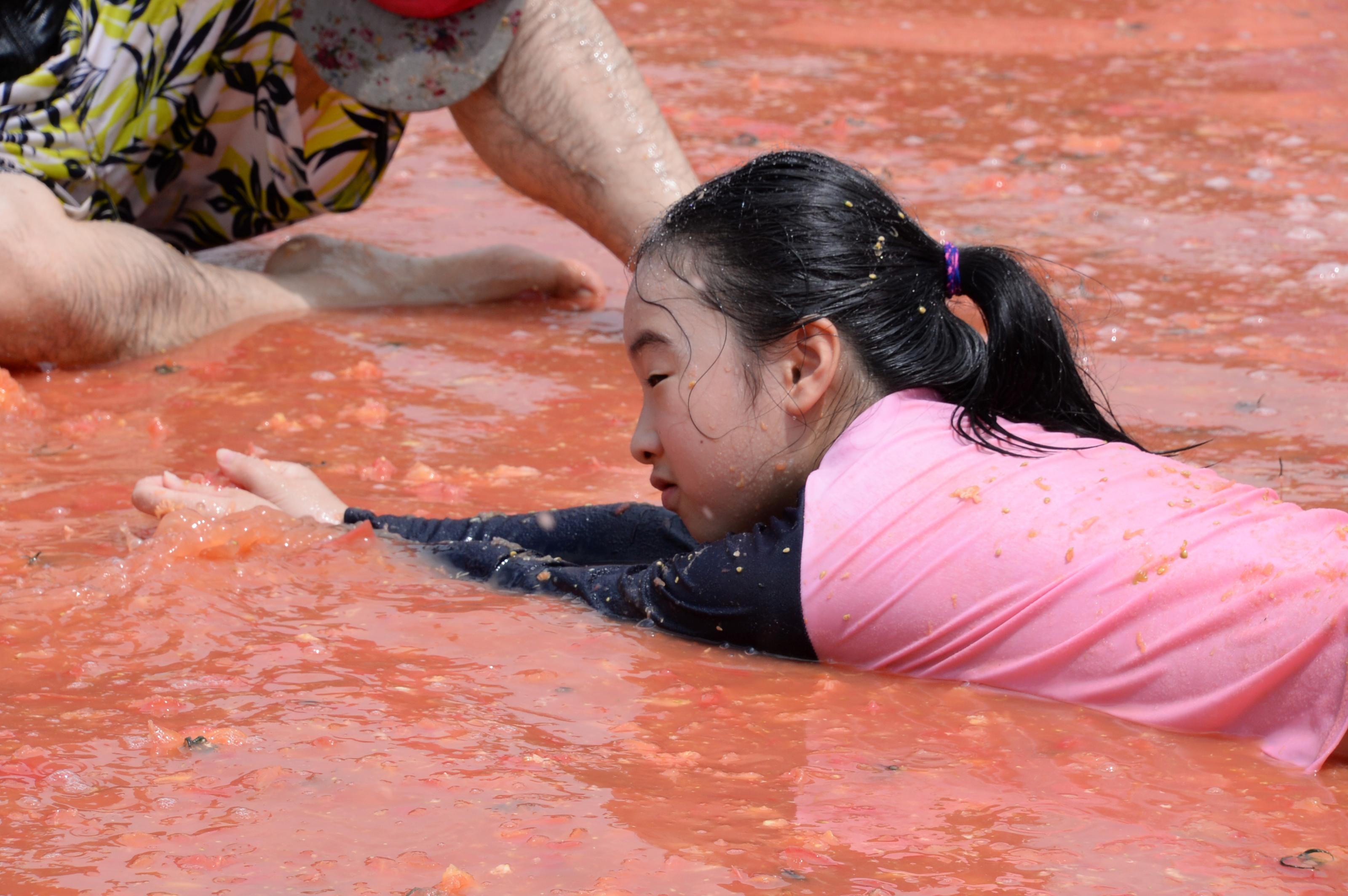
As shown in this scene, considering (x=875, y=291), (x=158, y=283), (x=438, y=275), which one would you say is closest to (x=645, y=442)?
(x=875, y=291)

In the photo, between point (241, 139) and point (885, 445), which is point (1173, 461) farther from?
point (241, 139)

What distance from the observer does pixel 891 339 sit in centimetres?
204

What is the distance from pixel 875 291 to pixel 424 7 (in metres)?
1.53

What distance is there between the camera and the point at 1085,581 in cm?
178

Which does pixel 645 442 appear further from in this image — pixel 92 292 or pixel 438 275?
pixel 438 275

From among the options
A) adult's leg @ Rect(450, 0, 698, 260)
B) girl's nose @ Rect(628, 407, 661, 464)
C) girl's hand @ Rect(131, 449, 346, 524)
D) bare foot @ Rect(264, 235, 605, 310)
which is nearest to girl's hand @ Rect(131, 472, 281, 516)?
girl's hand @ Rect(131, 449, 346, 524)

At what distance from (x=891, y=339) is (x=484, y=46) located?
152 cm

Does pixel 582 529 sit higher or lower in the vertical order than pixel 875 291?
lower

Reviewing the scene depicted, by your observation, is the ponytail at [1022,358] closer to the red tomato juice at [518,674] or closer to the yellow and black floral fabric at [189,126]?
the red tomato juice at [518,674]

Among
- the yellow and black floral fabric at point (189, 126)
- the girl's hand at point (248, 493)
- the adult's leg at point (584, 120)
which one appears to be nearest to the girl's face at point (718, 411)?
the girl's hand at point (248, 493)

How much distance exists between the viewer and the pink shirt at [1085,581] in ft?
5.66

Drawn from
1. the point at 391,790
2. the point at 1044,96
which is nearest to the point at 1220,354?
the point at 391,790

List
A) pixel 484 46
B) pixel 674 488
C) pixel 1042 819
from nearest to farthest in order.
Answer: pixel 1042 819 < pixel 674 488 < pixel 484 46

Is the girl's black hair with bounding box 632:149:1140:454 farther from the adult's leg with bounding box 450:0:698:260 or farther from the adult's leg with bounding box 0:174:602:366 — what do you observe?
the adult's leg with bounding box 0:174:602:366
